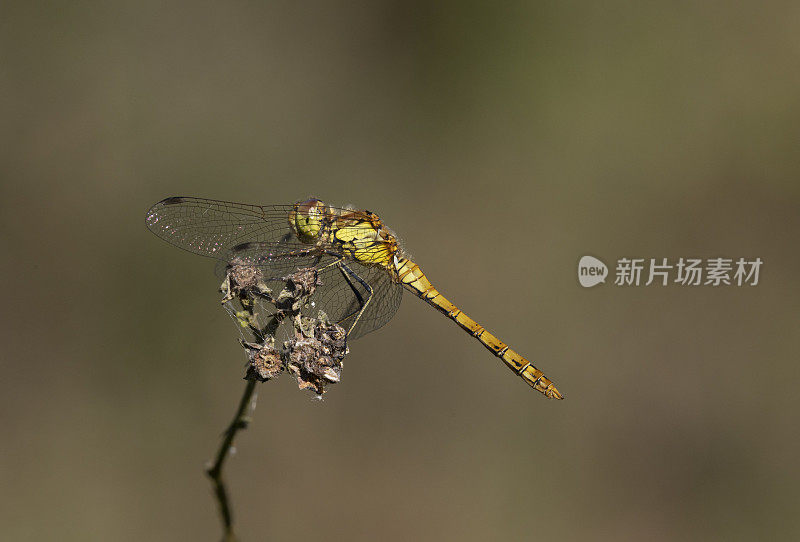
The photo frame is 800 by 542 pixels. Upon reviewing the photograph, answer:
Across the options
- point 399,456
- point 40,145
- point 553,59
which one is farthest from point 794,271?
point 40,145

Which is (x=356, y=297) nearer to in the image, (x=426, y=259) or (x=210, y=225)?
(x=210, y=225)

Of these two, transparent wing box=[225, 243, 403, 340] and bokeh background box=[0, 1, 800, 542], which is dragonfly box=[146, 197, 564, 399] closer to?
transparent wing box=[225, 243, 403, 340]

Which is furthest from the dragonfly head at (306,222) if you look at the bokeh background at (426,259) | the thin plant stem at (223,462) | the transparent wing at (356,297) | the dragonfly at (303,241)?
the bokeh background at (426,259)

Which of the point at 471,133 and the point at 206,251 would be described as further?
the point at 471,133

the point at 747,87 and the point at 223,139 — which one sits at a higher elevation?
the point at 747,87

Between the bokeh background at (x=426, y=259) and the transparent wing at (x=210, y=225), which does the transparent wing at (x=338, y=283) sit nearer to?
the transparent wing at (x=210, y=225)

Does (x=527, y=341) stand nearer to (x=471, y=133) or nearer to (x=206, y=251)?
(x=471, y=133)
